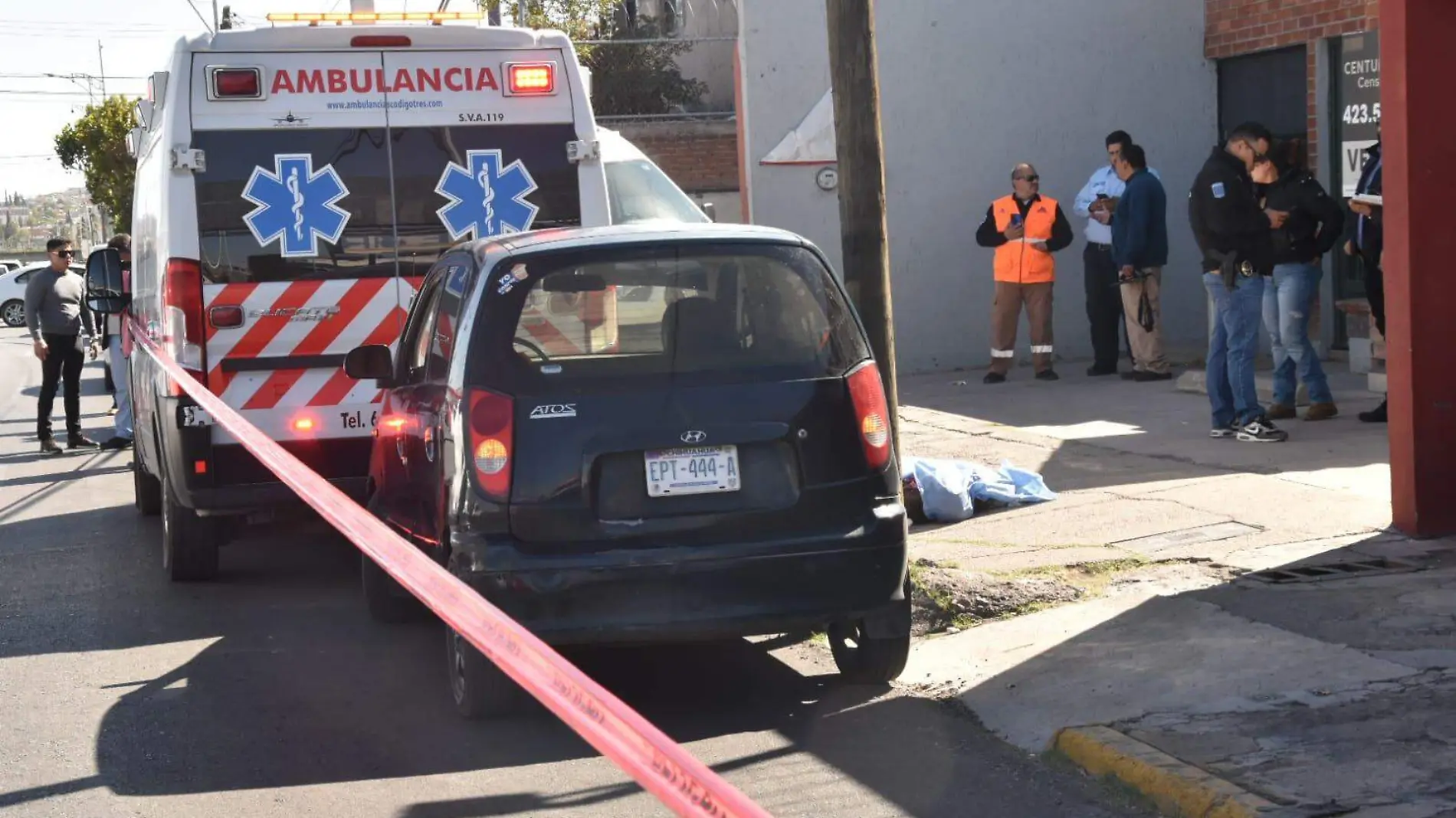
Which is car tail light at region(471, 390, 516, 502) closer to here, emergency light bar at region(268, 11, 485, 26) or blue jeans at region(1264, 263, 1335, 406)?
emergency light bar at region(268, 11, 485, 26)

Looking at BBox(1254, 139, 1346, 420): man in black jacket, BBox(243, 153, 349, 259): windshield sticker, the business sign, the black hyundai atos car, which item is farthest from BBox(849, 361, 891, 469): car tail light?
the business sign

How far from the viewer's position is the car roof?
639cm

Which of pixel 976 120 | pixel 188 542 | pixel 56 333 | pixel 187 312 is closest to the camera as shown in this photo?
pixel 187 312

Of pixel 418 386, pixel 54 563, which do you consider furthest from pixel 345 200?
pixel 54 563

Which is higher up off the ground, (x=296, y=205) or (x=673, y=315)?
(x=296, y=205)

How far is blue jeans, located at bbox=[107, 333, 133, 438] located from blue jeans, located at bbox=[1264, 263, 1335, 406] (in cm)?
1015

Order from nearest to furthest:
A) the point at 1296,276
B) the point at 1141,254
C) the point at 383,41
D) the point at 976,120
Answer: the point at 383,41 → the point at 1296,276 → the point at 1141,254 → the point at 976,120

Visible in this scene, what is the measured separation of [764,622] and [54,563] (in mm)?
5782

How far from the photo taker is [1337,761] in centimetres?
514

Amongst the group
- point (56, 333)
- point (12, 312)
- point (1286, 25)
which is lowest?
point (12, 312)

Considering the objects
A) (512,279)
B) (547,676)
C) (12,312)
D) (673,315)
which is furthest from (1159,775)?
(12,312)

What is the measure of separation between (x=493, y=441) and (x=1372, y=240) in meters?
7.66

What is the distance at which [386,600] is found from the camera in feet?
26.8

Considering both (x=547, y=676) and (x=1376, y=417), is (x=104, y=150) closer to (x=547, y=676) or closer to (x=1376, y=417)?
(x=1376, y=417)
